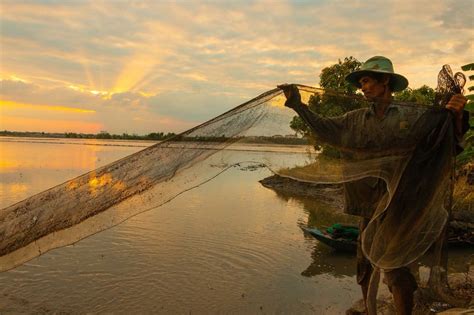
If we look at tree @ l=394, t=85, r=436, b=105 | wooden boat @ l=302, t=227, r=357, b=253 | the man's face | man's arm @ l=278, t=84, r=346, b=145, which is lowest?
wooden boat @ l=302, t=227, r=357, b=253

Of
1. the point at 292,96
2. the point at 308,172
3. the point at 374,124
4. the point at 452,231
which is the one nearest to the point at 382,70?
the point at 374,124

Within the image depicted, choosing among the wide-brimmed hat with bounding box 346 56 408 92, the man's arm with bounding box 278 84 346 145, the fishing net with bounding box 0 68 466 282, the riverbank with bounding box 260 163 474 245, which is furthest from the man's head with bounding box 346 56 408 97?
the riverbank with bounding box 260 163 474 245

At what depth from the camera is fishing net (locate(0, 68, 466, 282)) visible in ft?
8.96

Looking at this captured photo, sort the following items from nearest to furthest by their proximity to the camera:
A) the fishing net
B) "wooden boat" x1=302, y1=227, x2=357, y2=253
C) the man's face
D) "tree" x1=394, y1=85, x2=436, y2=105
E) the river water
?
the fishing net < the man's face < the river water < "wooden boat" x1=302, y1=227, x2=357, y2=253 < "tree" x1=394, y1=85, x2=436, y2=105

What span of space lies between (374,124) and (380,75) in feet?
1.30

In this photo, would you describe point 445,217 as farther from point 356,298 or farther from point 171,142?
point 356,298

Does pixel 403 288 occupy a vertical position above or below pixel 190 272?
above

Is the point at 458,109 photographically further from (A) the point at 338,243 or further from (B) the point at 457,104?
(A) the point at 338,243

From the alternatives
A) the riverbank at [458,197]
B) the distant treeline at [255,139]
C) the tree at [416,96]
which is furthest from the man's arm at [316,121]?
the tree at [416,96]

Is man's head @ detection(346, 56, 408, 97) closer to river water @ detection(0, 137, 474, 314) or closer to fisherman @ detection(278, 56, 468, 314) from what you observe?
fisherman @ detection(278, 56, 468, 314)

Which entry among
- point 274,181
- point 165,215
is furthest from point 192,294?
point 274,181

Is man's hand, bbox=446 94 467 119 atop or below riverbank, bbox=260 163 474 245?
atop

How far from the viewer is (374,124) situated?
2842 millimetres

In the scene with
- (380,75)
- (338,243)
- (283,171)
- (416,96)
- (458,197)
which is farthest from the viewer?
(416,96)
